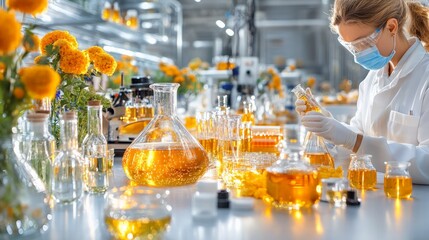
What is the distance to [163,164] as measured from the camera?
1285 millimetres

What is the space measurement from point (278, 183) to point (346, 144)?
0.73 m

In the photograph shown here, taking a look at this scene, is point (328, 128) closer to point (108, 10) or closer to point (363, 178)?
point (363, 178)

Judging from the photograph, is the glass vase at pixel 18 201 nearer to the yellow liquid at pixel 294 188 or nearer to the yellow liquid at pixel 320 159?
the yellow liquid at pixel 294 188

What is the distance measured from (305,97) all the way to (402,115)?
0.57 m

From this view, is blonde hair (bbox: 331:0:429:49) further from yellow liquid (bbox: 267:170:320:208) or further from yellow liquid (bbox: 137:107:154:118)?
yellow liquid (bbox: 267:170:320:208)

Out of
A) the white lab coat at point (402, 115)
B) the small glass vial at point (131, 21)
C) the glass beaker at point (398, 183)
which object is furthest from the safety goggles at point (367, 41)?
the small glass vial at point (131, 21)

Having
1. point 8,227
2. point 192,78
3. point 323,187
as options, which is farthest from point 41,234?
point 192,78

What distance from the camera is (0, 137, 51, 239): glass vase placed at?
0.75 meters

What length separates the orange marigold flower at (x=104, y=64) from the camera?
143cm

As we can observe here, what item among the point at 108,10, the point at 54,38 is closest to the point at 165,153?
the point at 54,38

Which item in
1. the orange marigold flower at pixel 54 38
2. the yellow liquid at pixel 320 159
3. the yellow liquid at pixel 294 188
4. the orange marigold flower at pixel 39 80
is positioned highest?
the orange marigold flower at pixel 54 38

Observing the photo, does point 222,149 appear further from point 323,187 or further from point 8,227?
point 8,227

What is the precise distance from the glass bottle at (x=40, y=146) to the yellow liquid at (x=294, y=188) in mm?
450

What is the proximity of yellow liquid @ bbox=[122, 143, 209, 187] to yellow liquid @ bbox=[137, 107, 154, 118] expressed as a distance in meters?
0.65
